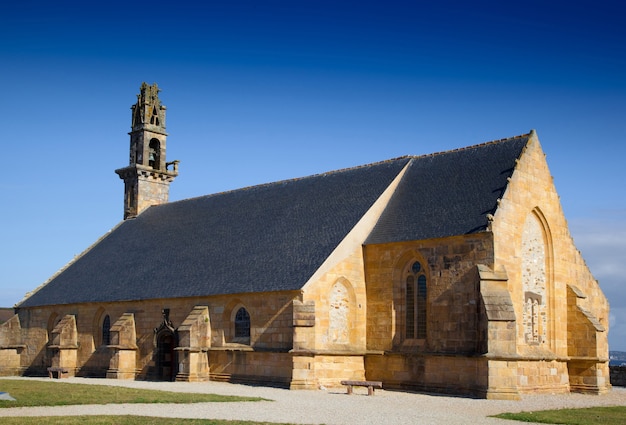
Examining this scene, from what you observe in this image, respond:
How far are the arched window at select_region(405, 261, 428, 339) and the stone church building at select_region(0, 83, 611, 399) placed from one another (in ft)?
0.26

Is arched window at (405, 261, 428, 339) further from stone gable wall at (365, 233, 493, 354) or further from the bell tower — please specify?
the bell tower

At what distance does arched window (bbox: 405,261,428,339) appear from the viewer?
3098 centimetres

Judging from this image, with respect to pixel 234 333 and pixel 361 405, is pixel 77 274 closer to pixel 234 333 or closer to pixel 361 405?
pixel 234 333

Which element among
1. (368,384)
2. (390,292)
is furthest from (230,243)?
(368,384)

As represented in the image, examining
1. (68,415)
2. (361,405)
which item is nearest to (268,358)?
(361,405)

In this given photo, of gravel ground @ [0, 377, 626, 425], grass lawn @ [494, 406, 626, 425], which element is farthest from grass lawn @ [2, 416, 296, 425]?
grass lawn @ [494, 406, 626, 425]

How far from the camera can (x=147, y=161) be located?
50.4 metres

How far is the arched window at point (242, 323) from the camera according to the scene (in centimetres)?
3338

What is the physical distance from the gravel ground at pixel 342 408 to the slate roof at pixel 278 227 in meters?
5.58

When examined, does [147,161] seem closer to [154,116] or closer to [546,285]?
[154,116]

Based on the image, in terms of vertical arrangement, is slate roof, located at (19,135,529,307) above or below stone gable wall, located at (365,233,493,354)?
above

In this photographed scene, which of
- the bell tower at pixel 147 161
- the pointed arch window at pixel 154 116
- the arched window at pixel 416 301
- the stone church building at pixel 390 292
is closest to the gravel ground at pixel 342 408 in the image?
the stone church building at pixel 390 292

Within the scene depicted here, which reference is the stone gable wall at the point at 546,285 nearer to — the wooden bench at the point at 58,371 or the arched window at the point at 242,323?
the arched window at the point at 242,323

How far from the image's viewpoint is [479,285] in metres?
28.4
